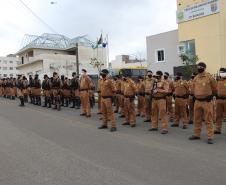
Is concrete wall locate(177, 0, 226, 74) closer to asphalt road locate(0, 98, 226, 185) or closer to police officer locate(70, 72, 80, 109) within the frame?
police officer locate(70, 72, 80, 109)

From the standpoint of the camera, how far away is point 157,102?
11.9 meters

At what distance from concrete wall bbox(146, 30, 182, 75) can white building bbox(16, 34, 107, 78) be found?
1733 centimetres

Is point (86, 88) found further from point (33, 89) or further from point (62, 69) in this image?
point (62, 69)

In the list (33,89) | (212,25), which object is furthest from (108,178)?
(212,25)

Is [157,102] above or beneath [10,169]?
above

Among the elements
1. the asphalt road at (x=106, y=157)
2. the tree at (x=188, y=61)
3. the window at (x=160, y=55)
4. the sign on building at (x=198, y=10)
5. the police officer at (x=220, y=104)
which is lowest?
the asphalt road at (x=106, y=157)

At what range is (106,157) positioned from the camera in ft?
26.8

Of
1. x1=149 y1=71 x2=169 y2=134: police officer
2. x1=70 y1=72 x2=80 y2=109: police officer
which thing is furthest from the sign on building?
x1=149 y1=71 x2=169 y2=134: police officer

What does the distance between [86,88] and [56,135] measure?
499cm

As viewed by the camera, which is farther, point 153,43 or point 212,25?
point 153,43

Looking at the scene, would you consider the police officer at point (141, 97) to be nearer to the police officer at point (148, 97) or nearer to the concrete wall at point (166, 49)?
the police officer at point (148, 97)

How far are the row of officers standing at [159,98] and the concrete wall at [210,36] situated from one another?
525 inches

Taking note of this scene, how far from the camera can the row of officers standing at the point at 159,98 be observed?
1015cm

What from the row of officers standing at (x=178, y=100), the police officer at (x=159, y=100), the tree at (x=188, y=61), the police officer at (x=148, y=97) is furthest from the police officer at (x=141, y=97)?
the tree at (x=188, y=61)
